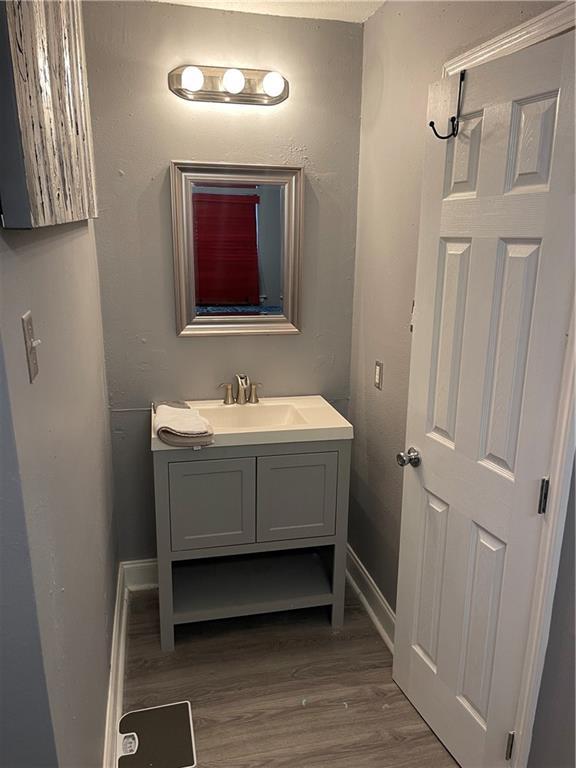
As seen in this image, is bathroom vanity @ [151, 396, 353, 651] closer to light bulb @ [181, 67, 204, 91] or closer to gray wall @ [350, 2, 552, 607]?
gray wall @ [350, 2, 552, 607]

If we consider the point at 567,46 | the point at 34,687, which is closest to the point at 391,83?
the point at 567,46

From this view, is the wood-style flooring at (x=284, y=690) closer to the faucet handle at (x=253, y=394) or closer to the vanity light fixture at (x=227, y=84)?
the faucet handle at (x=253, y=394)

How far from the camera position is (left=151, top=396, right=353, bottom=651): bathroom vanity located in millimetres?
2186

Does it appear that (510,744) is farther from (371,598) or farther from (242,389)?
(242,389)

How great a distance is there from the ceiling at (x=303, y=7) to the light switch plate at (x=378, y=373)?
141cm

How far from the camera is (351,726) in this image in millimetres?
1983

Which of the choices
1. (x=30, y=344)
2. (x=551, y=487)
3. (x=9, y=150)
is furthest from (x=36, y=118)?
(x=551, y=487)

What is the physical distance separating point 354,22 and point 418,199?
96 cm

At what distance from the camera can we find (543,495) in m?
1.39

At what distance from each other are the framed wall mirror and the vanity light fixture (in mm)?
260

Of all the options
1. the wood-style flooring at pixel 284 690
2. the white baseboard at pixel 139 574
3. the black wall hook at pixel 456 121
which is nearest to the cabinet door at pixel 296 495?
the wood-style flooring at pixel 284 690

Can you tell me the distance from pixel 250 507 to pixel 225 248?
3.69ft

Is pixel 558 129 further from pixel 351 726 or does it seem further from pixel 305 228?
pixel 351 726

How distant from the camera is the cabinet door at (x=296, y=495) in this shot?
88.8 inches
